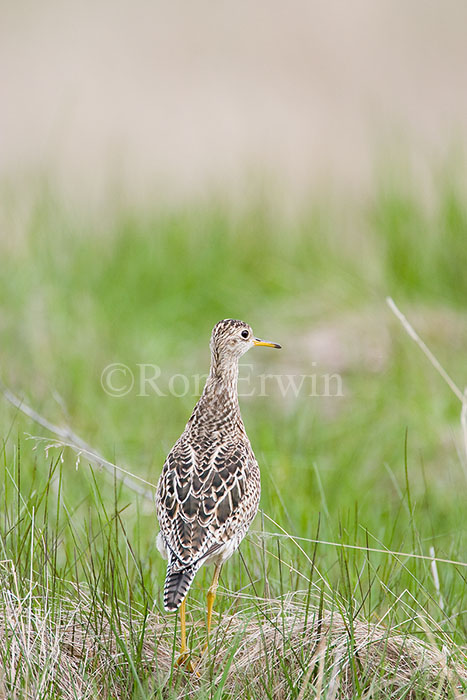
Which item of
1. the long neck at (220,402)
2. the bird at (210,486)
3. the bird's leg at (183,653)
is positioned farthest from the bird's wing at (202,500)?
the bird's leg at (183,653)

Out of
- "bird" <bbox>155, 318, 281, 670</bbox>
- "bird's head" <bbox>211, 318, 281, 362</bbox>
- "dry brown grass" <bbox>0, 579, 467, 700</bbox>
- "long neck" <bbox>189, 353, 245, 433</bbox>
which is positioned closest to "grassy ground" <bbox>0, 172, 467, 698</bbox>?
"dry brown grass" <bbox>0, 579, 467, 700</bbox>

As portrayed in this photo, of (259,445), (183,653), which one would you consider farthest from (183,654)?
(259,445)

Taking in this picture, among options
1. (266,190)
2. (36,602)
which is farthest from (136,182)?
(36,602)

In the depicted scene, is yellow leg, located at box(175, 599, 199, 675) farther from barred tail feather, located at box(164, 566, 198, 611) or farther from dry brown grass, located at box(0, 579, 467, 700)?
barred tail feather, located at box(164, 566, 198, 611)

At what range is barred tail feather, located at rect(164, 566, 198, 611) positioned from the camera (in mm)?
3488

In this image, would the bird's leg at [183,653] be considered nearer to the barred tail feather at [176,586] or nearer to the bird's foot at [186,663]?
the bird's foot at [186,663]

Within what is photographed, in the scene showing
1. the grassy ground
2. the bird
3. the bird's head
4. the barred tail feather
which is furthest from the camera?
the bird's head

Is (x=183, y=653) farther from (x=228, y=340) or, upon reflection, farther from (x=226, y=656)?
(x=228, y=340)

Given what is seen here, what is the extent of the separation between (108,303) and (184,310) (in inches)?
30.5

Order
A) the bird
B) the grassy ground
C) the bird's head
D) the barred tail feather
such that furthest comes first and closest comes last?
the bird's head
the grassy ground
the bird
the barred tail feather

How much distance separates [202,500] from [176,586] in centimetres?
37

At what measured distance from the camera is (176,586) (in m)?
3.57

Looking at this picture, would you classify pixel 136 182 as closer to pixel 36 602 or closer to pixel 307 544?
pixel 307 544

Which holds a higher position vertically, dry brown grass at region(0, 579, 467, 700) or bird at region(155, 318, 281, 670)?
bird at region(155, 318, 281, 670)
